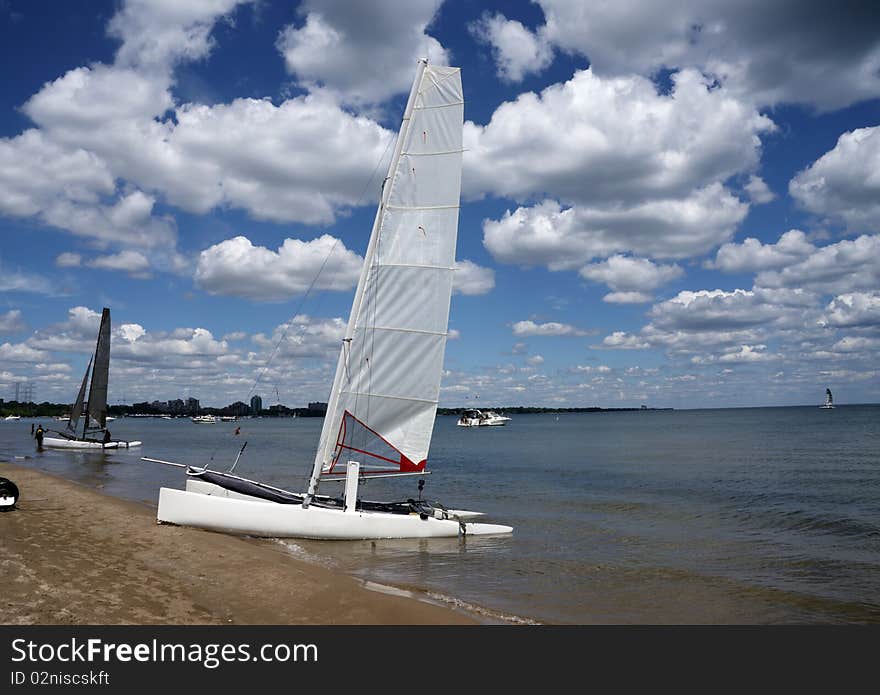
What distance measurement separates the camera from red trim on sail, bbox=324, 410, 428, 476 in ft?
51.5

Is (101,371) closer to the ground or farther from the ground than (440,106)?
closer to the ground

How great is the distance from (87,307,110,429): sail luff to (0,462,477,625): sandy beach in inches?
1291

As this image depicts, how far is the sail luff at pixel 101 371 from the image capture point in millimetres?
43812

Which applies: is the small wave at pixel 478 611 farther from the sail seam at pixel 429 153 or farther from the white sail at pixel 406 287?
the sail seam at pixel 429 153

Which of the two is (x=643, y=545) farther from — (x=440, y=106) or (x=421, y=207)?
(x=440, y=106)

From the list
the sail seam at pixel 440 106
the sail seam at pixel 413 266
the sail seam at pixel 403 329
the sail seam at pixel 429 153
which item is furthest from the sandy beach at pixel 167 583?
the sail seam at pixel 440 106

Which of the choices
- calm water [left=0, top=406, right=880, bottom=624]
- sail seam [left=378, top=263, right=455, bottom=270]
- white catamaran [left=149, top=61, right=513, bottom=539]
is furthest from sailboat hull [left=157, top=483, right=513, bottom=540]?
sail seam [left=378, top=263, right=455, bottom=270]

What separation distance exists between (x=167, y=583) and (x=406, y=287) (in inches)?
337

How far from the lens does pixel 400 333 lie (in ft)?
51.0

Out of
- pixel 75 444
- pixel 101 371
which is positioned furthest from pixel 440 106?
pixel 75 444

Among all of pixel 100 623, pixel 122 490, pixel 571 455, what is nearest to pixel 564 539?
A: pixel 100 623

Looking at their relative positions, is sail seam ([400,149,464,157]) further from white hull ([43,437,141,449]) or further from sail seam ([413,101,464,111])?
white hull ([43,437,141,449])

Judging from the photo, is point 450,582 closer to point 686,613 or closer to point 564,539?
point 686,613

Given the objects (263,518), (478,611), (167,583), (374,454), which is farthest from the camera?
(374,454)
